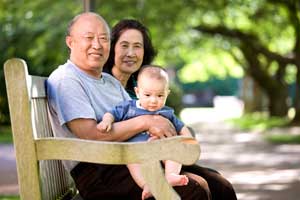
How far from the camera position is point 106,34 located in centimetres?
350

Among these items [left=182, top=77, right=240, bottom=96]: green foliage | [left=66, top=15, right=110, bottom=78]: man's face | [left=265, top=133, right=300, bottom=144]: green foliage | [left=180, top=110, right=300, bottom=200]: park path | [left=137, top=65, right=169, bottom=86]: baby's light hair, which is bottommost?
[left=182, top=77, right=240, bottom=96]: green foliage

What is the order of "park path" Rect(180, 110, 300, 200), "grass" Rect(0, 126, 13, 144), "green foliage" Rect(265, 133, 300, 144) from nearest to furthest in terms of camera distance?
"park path" Rect(180, 110, 300, 200) < "green foliage" Rect(265, 133, 300, 144) < "grass" Rect(0, 126, 13, 144)

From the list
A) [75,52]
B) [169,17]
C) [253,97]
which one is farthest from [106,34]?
[253,97]

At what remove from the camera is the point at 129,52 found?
458 centimetres

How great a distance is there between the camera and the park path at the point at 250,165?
8.26 m

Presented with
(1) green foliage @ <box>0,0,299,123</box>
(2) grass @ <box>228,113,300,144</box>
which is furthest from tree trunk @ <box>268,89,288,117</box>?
(1) green foliage @ <box>0,0,299,123</box>

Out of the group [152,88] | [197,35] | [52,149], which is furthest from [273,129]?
[52,149]

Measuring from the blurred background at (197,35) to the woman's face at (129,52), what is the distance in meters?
2.40

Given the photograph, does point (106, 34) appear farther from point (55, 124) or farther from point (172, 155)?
point (172, 155)

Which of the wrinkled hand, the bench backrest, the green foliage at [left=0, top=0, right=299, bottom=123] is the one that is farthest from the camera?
the green foliage at [left=0, top=0, right=299, bottom=123]

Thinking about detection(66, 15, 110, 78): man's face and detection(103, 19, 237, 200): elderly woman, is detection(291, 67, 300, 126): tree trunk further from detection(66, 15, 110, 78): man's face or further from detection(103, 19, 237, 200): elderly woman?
detection(66, 15, 110, 78): man's face

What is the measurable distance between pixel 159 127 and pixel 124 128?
0.55ft

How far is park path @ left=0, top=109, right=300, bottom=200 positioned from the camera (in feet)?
27.1

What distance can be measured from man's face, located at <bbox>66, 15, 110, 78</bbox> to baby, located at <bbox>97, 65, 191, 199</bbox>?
0.26 metres
